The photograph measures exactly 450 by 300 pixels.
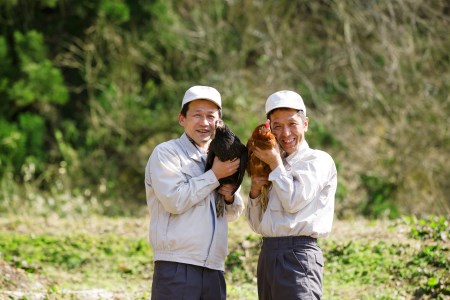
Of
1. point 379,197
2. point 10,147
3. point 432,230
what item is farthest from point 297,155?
point 10,147

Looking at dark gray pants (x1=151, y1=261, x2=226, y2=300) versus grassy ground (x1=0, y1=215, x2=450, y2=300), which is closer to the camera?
dark gray pants (x1=151, y1=261, x2=226, y2=300)

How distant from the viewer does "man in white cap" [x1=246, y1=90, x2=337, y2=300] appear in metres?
3.85

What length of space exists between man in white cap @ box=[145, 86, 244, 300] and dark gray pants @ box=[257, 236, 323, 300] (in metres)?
0.25

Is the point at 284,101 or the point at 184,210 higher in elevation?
the point at 284,101

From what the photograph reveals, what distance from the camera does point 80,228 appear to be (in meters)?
8.95

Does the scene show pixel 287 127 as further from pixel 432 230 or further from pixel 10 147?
pixel 10 147

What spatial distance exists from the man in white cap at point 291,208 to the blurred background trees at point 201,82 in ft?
23.4

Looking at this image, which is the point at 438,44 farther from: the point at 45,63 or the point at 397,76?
the point at 45,63

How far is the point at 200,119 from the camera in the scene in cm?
404

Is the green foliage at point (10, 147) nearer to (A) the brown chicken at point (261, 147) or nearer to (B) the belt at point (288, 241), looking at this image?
(A) the brown chicken at point (261, 147)

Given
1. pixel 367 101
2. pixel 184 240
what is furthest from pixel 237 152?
pixel 367 101

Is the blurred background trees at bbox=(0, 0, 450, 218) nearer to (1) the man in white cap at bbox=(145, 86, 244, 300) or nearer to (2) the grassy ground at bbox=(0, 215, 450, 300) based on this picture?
(2) the grassy ground at bbox=(0, 215, 450, 300)

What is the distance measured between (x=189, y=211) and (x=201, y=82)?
8.37 metres

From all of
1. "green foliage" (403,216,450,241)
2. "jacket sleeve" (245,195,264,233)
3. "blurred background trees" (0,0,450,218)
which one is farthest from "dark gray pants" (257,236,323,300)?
"blurred background trees" (0,0,450,218)
